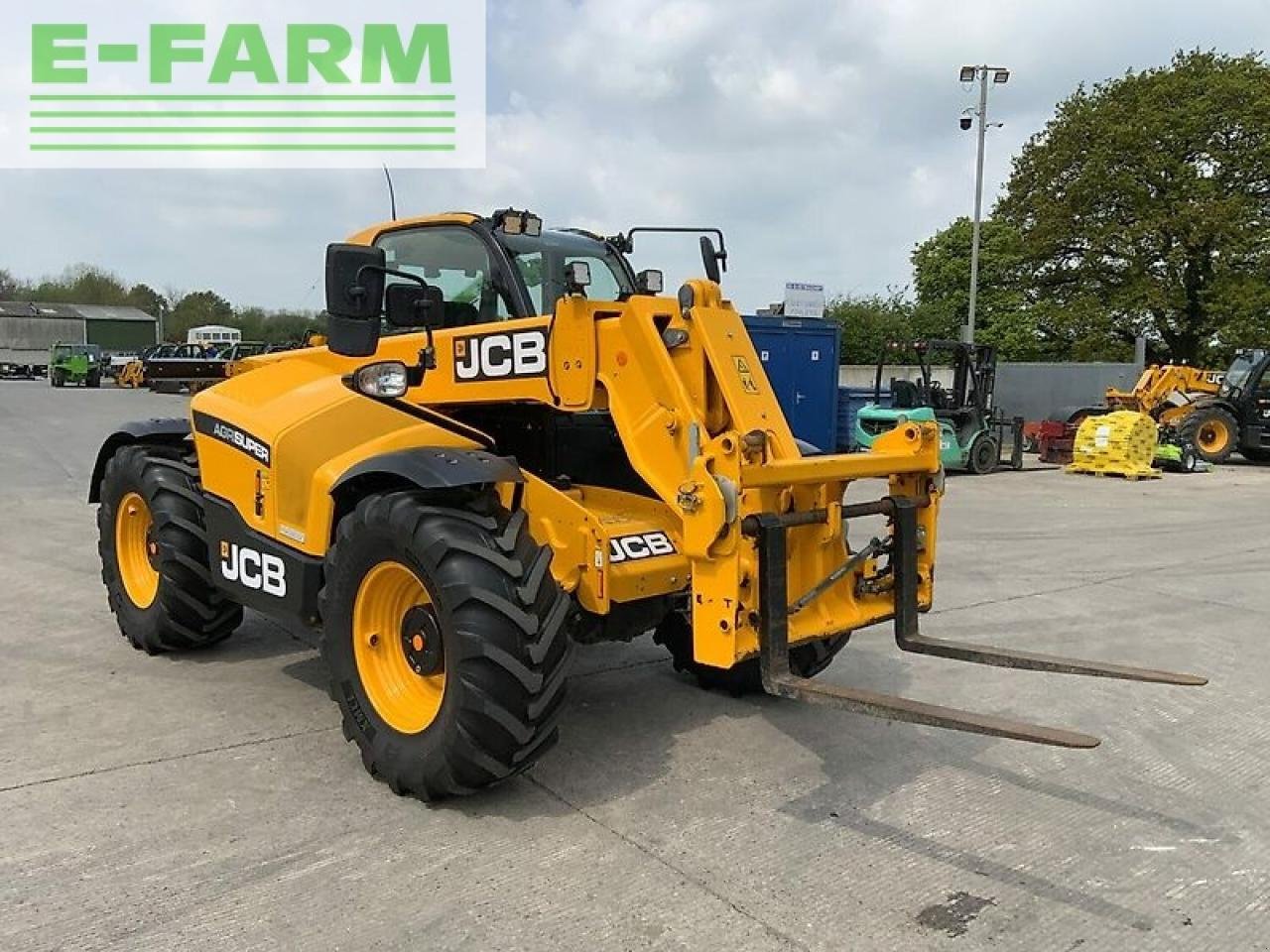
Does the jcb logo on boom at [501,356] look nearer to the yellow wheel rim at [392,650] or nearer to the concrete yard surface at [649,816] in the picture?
the yellow wheel rim at [392,650]

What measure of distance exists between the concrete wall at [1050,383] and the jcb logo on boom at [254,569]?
77.8 feet

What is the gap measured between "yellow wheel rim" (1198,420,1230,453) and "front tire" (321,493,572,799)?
19682 millimetres

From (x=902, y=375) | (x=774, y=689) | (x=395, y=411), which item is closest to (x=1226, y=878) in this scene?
(x=774, y=689)

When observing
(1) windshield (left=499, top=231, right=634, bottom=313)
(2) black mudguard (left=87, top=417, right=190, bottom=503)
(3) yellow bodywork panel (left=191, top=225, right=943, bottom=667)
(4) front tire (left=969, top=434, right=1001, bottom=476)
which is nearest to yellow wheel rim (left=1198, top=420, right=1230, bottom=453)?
(4) front tire (left=969, top=434, right=1001, bottom=476)

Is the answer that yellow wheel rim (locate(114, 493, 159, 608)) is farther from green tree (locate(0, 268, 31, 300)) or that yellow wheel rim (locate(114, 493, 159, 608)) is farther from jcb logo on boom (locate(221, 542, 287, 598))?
green tree (locate(0, 268, 31, 300))

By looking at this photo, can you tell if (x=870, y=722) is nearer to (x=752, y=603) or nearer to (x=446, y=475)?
(x=752, y=603)

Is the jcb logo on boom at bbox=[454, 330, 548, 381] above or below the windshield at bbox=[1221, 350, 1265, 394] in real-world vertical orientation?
below

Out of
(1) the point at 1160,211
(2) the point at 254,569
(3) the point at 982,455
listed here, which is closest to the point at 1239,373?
(3) the point at 982,455

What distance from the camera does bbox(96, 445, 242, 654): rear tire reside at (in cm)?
541

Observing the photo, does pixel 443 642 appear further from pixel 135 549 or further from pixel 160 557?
pixel 135 549

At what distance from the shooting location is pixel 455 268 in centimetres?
481

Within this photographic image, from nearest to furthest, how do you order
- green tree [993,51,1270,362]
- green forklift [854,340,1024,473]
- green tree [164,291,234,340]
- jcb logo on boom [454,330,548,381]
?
1. jcb logo on boom [454,330,548,381]
2. green forklift [854,340,1024,473]
3. green tree [993,51,1270,362]
4. green tree [164,291,234,340]

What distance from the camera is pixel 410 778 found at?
379 cm

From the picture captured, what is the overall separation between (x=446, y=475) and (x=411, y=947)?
5.05 feet
